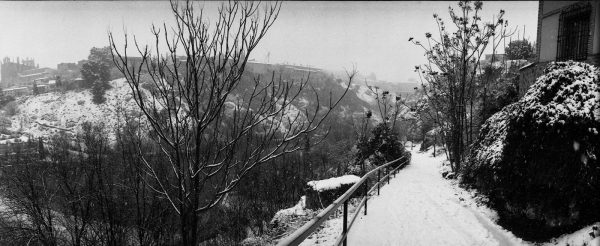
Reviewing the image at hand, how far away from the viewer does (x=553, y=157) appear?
4.84m

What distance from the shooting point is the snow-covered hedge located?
4.36 m

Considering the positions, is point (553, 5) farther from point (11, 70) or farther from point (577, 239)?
point (11, 70)

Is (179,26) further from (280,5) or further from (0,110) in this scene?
(0,110)

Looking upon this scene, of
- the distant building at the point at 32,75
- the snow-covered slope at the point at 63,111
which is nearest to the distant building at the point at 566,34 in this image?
the snow-covered slope at the point at 63,111

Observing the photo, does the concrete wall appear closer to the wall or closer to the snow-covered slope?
the wall

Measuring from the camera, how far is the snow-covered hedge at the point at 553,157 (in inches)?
171

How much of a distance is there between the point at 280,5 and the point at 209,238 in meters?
30.8

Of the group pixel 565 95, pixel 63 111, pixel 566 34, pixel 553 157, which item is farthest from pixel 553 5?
pixel 63 111

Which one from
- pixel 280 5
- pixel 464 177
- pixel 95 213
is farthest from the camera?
pixel 95 213

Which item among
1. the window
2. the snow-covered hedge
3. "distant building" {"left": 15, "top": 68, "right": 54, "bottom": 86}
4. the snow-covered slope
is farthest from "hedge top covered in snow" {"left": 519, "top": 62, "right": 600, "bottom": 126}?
"distant building" {"left": 15, "top": 68, "right": 54, "bottom": 86}

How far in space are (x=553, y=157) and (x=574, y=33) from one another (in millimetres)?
8869

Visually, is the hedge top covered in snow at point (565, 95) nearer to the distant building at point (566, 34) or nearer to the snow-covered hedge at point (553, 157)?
the snow-covered hedge at point (553, 157)

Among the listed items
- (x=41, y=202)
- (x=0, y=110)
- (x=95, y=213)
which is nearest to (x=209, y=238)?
(x=95, y=213)

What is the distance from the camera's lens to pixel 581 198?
4297 millimetres
